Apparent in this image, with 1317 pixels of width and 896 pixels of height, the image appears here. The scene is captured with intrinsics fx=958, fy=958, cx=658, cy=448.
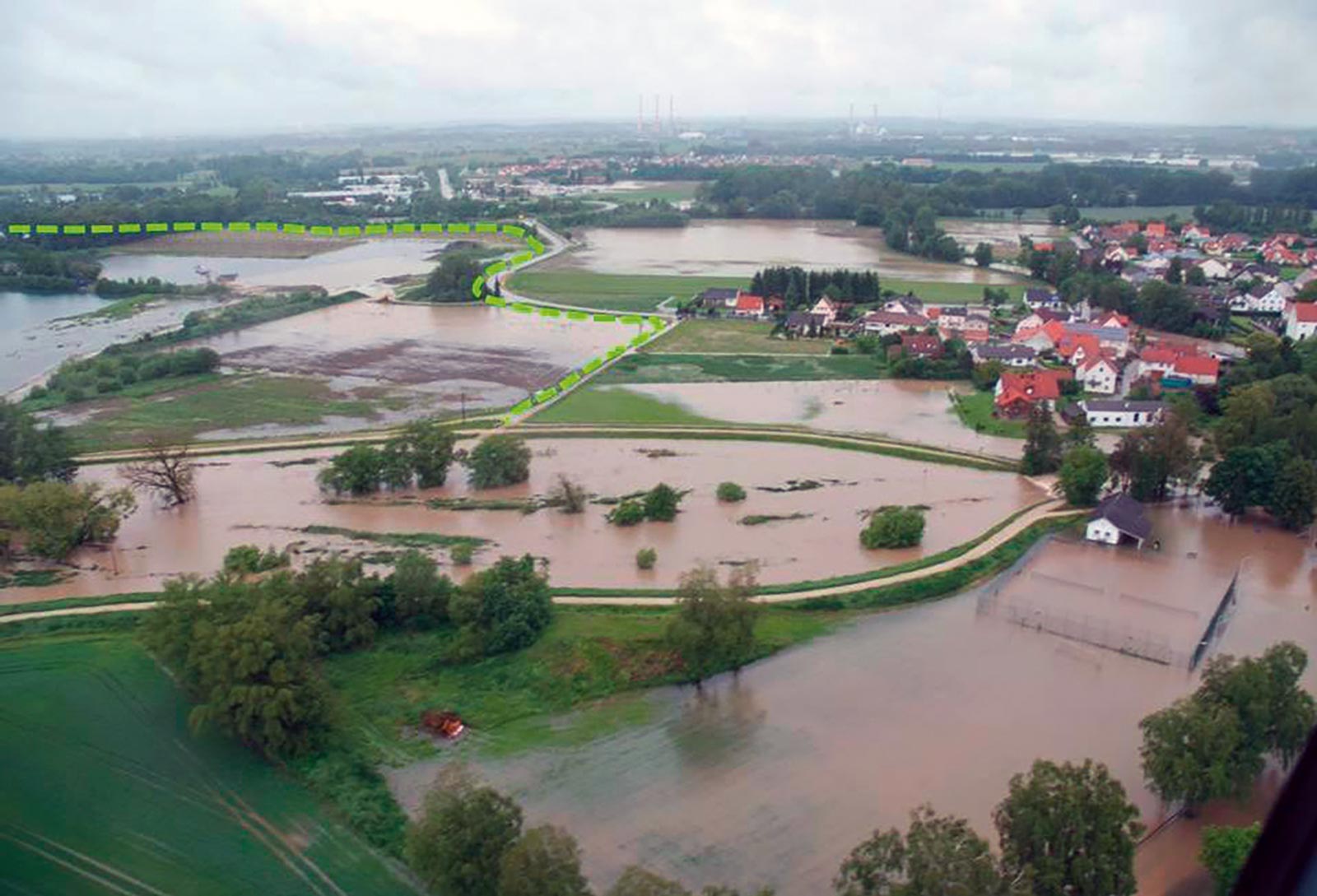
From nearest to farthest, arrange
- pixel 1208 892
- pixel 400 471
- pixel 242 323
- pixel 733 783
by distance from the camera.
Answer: pixel 1208 892
pixel 733 783
pixel 400 471
pixel 242 323

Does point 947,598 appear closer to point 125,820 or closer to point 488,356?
point 125,820

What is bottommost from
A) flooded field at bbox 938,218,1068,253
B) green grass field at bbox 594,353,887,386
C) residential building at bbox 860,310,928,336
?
green grass field at bbox 594,353,887,386

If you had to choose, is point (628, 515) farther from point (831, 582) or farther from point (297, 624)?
point (297, 624)

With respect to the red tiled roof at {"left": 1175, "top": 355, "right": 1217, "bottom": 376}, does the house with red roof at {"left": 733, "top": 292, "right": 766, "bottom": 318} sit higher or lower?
higher

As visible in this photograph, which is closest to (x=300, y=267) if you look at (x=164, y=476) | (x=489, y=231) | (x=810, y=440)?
(x=489, y=231)

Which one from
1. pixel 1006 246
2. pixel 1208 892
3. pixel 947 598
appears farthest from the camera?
pixel 1006 246

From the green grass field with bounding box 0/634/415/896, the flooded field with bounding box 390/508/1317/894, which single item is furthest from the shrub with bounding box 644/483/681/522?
the green grass field with bounding box 0/634/415/896

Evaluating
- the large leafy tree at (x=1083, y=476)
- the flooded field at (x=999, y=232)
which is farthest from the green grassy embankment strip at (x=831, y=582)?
the flooded field at (x=999, y=232)

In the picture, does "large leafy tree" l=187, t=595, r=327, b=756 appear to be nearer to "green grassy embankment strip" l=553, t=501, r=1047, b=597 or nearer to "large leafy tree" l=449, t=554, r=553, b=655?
"large leafy tree" l=449, t=554, r=553, b=655

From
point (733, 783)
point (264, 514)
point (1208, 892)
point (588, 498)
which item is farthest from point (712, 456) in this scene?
point (1208, 892)
